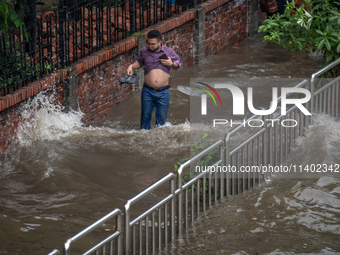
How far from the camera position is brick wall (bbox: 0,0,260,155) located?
329 inches

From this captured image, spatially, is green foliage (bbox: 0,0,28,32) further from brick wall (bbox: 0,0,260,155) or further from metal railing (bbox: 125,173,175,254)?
metal railing (bbox: 125,173,175,254)

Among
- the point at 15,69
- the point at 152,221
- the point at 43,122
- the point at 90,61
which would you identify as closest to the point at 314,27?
the point at 90,61

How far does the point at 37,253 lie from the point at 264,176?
3.08m

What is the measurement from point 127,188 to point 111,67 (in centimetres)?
352

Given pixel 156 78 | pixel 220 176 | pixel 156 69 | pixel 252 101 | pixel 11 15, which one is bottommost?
pixel 252 101

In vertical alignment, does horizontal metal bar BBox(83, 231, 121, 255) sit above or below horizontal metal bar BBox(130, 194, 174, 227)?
above

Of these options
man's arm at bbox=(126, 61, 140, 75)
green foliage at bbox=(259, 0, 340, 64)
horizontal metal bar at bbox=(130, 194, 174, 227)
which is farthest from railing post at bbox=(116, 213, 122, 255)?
green foliage at bbox=(259, 0, 340, 64)

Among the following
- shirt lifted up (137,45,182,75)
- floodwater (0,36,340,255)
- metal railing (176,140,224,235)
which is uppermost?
shirt lifted up (137,45,182,75)

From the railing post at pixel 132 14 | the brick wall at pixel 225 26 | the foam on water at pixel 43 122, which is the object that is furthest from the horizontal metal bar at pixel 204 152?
the brick wall at pixel 225 26

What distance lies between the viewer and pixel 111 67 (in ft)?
33.8

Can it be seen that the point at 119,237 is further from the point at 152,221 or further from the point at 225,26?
the point at 225,26

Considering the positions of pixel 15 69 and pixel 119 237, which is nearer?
pixel 119 237

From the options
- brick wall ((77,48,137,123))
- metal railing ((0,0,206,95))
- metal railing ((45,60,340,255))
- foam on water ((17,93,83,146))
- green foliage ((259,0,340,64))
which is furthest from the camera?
brick wall ((77,48,137,123))

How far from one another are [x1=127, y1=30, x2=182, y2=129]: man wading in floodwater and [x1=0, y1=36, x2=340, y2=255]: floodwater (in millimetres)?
439
